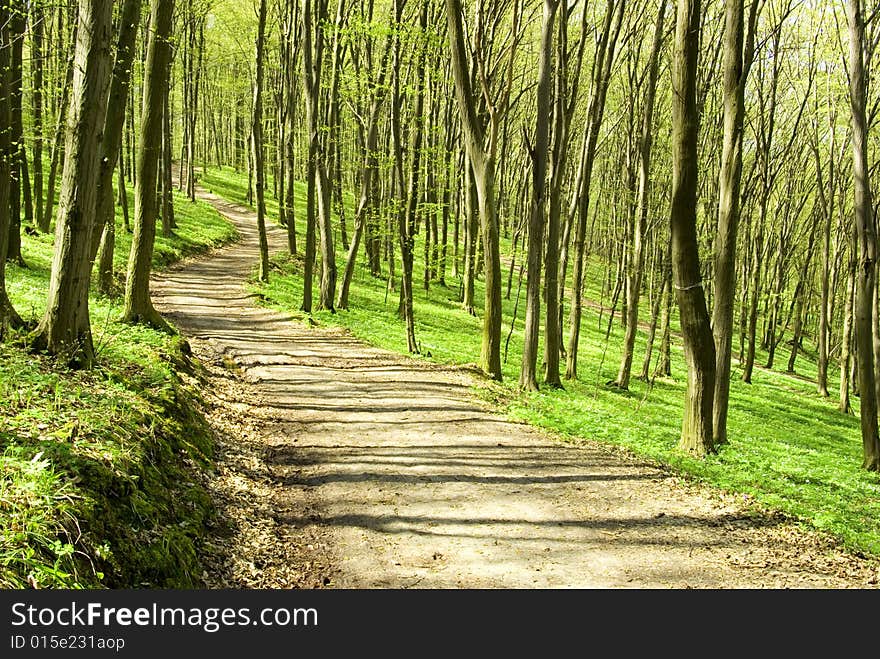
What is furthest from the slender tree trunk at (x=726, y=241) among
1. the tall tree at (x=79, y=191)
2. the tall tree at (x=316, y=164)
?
the tall tree at (x=316, y=164)

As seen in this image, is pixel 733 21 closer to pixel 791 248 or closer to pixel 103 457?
pixel 103 457

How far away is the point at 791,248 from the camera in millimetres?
37688

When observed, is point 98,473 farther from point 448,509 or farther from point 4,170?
point 4,170

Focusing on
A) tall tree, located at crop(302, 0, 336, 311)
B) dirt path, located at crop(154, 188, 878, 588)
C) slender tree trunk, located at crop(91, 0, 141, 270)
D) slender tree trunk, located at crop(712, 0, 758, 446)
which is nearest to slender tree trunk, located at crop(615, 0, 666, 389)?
slender tree trunk, located at crop(712, 0, 758, 446)

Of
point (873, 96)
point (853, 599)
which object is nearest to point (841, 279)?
point (873, 96)

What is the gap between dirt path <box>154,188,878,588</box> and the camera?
218 inches

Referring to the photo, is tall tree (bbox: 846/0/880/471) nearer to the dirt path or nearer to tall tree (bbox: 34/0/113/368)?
the dirt path

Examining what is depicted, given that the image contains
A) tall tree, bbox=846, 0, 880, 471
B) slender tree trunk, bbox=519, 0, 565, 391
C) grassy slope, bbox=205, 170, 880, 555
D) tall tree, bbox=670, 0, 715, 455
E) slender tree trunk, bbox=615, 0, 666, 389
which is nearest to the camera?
grassy slope, bbox=205, 170, 880, 555

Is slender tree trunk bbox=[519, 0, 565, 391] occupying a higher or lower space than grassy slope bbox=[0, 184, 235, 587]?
higher

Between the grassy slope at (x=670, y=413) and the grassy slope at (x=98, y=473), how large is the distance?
18.1ft

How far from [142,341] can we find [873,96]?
2343 centimetres

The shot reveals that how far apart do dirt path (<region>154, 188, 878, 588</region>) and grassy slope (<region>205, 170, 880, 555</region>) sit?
1.87 ft

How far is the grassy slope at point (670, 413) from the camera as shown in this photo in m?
7.85

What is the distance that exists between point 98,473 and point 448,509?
130 inches
